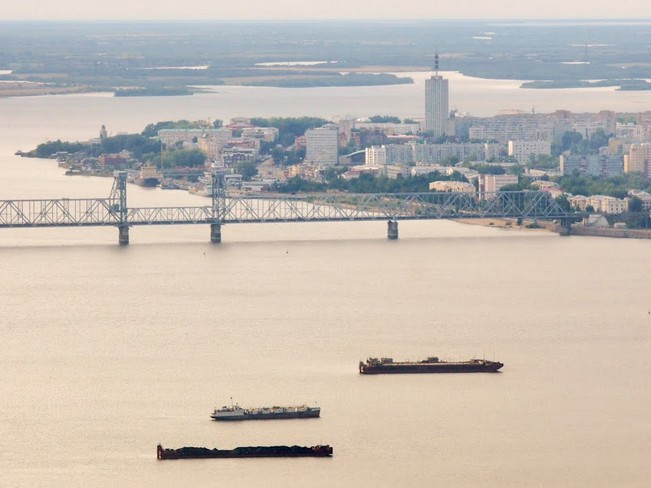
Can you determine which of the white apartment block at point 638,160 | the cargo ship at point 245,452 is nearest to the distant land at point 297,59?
the white apartment block at point 638,160

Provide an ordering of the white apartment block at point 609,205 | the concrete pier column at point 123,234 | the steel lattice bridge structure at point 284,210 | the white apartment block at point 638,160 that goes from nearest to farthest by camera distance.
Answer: the concrete pier column at point 123,234 < the steel lattice bridge structure at point 284,210 < the white apartment block at point 609,205 < the white apartment block at point 638,160

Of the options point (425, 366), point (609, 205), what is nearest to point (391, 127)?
point (609, 205)

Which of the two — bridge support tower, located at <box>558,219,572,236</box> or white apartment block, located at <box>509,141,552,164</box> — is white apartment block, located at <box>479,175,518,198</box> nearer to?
bridge support tower, located at <box>558,219,572,236</box>

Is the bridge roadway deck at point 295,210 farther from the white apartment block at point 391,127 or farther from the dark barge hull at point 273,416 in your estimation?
the white apartment block at point 391,127

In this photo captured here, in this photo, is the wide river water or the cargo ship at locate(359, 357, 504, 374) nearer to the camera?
the wide river water

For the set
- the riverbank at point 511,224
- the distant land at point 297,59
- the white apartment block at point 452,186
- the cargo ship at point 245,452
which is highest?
the white apartment block at point 452,186

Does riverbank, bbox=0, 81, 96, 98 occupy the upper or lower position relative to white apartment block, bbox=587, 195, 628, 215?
lower

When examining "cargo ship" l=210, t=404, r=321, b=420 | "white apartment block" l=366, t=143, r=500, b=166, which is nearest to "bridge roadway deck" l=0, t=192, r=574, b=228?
"white apartment block" l=366, t=143, r=500, b=166

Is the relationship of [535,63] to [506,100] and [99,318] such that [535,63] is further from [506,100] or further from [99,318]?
[99,318]
